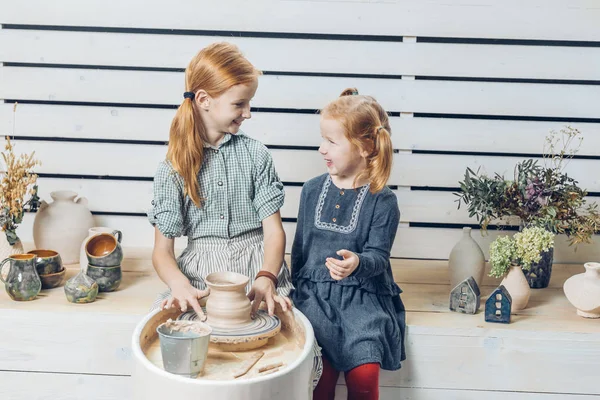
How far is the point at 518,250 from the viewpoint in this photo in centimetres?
294

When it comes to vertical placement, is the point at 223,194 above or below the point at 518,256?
above

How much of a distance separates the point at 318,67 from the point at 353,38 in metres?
0.22

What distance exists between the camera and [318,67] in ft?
11.5

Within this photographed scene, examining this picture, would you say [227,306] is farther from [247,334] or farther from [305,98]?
[305,98]

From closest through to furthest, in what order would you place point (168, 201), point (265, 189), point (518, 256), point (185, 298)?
point (185, 298)
point (168, 201)
point (265, 189)
point (518, 256)

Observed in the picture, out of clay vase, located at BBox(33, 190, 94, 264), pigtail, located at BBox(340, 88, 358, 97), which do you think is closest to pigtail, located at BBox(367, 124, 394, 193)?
pigtail, located at BBox(340, 88, 358, 97)

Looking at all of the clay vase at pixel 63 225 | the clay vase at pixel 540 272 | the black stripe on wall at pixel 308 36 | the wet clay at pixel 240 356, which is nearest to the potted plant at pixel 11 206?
the clay vase at pixel 63 225

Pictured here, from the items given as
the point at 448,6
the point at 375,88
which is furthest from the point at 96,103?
the point at 448,6

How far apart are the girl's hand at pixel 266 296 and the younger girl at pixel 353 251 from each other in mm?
152

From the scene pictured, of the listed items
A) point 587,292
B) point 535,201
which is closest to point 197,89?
point 535,201

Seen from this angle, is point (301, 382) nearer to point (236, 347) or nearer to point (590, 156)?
point (236, 347)

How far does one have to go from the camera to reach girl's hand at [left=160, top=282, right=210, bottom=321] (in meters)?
2.37

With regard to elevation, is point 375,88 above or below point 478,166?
above

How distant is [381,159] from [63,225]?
1.51 meters
